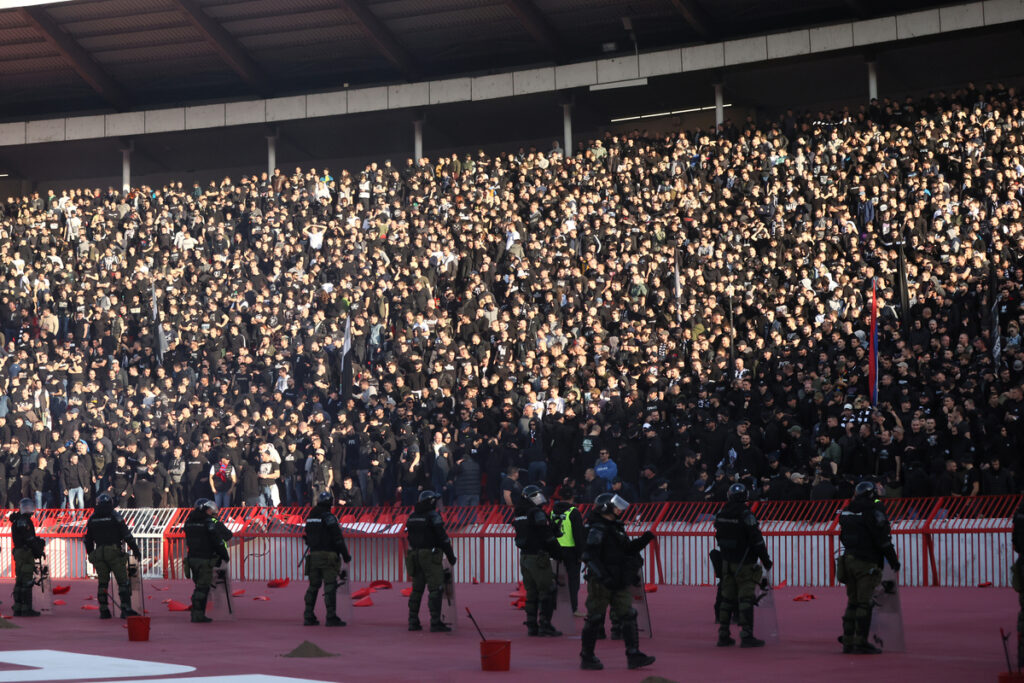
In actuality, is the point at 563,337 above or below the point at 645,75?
below

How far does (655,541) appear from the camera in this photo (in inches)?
833

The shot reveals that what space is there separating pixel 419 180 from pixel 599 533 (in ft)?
80.3

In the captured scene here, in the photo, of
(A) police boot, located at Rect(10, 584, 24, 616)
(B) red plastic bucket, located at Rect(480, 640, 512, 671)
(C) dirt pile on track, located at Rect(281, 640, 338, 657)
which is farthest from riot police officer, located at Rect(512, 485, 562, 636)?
(A) police boot, located at Rect(10, 584, 24, 616)

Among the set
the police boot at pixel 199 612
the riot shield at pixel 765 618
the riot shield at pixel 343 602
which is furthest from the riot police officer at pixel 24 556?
the riot shield at pixel 765 618

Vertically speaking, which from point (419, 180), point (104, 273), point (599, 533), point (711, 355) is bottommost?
point (599, 533)

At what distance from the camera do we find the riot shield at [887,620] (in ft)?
42.8

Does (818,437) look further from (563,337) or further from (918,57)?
(918,57)

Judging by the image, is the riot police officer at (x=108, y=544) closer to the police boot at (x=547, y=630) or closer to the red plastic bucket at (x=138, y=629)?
the red plastic bucket at (x=138, y=629)

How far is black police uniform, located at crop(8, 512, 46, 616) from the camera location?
743 inches

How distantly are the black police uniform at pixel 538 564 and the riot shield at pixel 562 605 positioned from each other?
0.13m

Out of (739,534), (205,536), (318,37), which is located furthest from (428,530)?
(318,37)

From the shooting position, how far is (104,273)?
33906 mm

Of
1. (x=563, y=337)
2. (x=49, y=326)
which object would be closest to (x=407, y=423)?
(x=563, y=337)

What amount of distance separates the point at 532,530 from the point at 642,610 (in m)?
1.45
